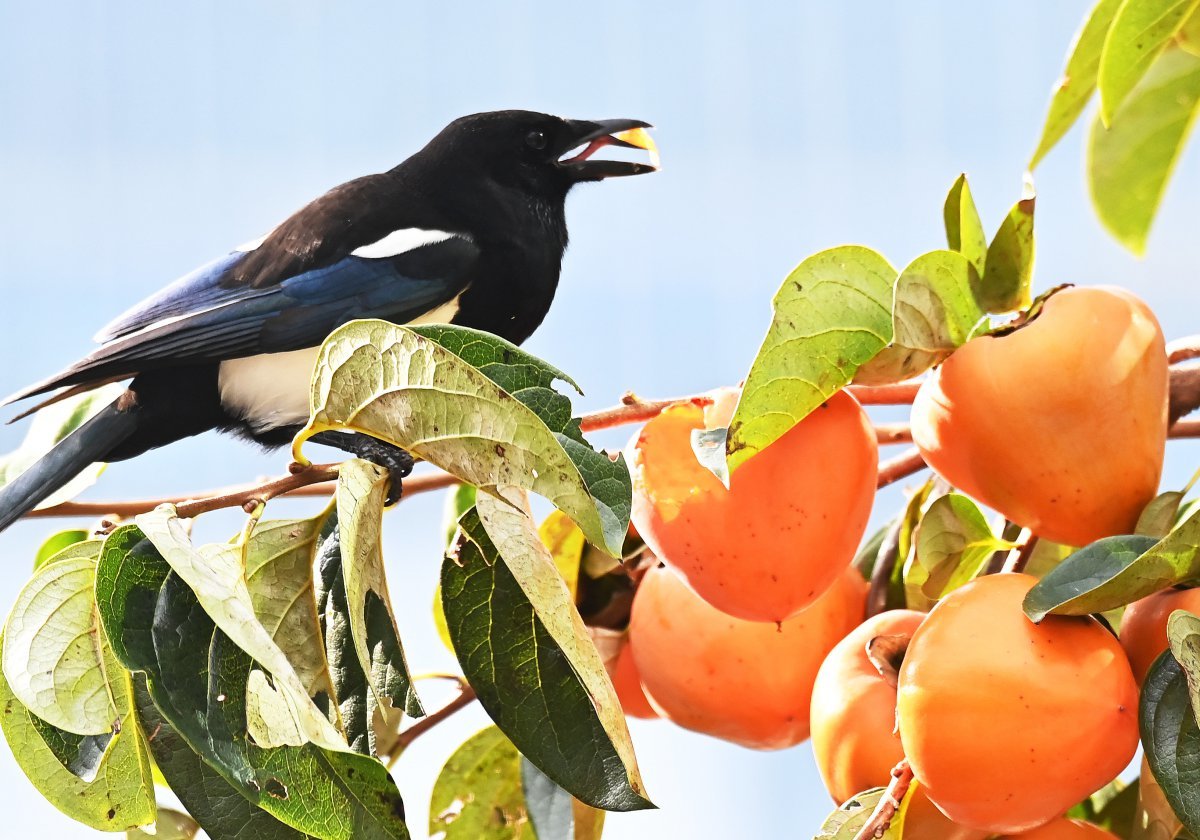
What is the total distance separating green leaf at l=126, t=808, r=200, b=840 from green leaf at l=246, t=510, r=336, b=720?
489 millimetres

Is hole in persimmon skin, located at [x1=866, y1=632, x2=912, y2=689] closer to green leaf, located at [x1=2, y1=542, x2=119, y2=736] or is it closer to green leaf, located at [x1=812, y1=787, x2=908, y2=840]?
green leaf, located at [x1=812, y1=787, x2=908, y2=840]

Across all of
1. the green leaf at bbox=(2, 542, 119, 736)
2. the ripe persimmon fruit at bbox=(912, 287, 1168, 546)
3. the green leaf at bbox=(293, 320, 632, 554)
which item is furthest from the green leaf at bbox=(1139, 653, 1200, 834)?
the green leaf at bbox=(2, 542, 119, 736)

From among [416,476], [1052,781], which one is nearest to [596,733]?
[1052,781]

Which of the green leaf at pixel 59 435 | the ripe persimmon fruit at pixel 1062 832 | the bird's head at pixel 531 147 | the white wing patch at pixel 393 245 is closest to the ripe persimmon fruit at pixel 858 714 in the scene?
the ripe persimmon fruit at pixel 1062 832

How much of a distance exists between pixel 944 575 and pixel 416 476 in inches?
19.1

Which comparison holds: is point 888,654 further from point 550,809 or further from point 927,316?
point 550,809

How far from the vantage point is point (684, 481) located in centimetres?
103

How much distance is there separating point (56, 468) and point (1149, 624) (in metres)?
1.15

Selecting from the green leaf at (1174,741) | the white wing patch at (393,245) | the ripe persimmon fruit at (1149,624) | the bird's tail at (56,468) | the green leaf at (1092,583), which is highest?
the white wing patch at (393,245)

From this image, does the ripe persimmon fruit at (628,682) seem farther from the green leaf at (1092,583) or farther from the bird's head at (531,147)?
the bird's head at (531,147)

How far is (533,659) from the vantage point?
963 millimetres

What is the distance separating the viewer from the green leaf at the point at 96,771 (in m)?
0.96

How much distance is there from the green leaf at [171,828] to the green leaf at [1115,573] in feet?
3.10

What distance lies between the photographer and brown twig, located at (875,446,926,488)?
1.24m
